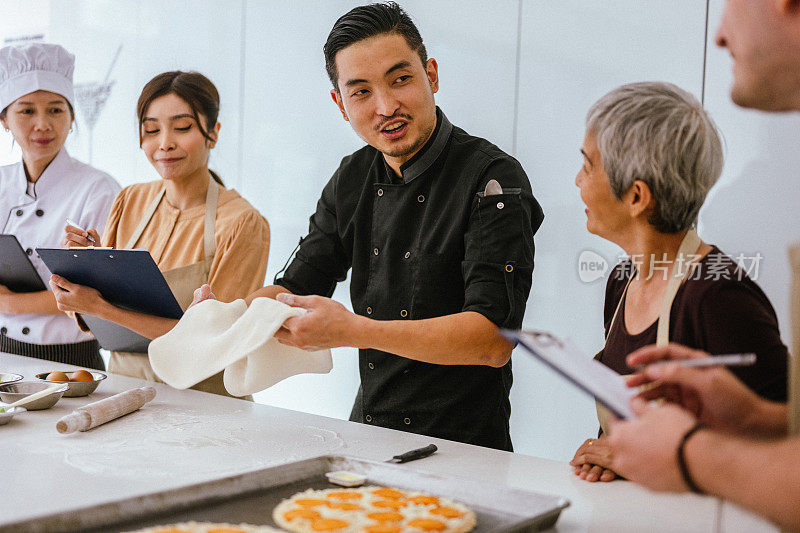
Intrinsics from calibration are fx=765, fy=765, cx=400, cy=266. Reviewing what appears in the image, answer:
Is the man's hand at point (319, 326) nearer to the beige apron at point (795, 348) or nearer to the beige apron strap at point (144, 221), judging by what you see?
the beige apron at point (795, 348)

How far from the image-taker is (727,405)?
101 centimetres

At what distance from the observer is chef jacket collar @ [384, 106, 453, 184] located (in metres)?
1.97

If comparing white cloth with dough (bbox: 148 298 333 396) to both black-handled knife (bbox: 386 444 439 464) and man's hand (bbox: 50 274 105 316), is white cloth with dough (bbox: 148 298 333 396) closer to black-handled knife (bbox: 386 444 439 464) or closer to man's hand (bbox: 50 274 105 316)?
black-handled knife (bbox: 386 444 439 464)

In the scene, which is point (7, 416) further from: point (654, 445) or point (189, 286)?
point (654, 445)

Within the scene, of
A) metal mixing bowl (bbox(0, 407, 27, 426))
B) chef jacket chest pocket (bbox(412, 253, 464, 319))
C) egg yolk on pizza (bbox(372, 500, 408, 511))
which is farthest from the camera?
chef jacket chest pocket (bbox(412, 253, 464, 319))

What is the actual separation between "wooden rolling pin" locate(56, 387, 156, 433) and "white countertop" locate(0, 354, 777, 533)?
2 cm

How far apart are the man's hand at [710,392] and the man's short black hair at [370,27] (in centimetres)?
114

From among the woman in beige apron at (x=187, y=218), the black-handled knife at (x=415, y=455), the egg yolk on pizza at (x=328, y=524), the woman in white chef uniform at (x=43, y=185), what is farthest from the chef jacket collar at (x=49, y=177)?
the egg yolk on pizza at (x=328, y=524)

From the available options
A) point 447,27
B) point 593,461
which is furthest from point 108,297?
point 447,27

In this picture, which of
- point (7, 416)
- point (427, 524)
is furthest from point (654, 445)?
point (7, 416)

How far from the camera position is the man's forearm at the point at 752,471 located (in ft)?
2.65

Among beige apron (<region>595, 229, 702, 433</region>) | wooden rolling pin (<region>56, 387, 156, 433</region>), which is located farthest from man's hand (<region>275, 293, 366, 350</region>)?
beige apron (<region>595, 229, 702, 433</region>)

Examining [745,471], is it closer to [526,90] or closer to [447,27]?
[526,90]

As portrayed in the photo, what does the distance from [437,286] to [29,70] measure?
2155 millimetres
